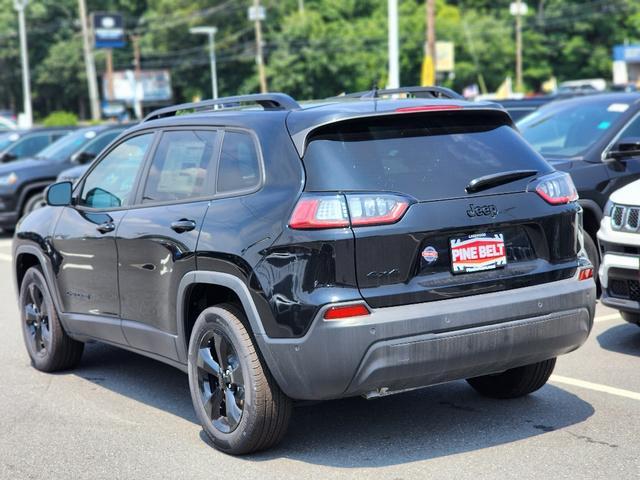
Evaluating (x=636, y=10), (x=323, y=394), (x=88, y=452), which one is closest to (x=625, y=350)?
(x=323, y=394)

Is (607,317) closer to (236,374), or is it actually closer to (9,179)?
(236,374)

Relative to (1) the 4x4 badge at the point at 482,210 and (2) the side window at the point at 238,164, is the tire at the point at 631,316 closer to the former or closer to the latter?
(1) the 4x4 badge at the point at 482,210

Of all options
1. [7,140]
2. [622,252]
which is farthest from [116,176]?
[7,140]

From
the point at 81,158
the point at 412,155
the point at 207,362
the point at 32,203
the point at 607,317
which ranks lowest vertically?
the point at 32,203

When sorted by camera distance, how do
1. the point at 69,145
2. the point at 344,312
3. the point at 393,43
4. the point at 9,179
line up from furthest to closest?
the point at 393,43
the point at 69,145
the point at 9,179
the point at 344,312

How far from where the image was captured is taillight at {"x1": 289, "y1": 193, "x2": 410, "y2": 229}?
4703 millimetres

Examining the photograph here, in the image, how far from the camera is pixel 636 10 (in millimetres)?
85625

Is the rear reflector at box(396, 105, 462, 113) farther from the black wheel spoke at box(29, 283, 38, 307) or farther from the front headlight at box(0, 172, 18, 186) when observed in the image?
the front headlight at box(0, 172, 18, 186)

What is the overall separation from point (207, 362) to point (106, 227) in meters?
1.37

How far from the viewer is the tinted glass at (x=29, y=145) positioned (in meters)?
21.0

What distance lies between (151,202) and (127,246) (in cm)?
30

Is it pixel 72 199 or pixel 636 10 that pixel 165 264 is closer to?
pixel 72 199

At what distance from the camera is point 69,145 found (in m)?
18.8

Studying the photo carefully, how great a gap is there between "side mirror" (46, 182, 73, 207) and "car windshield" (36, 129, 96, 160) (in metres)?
11.7
